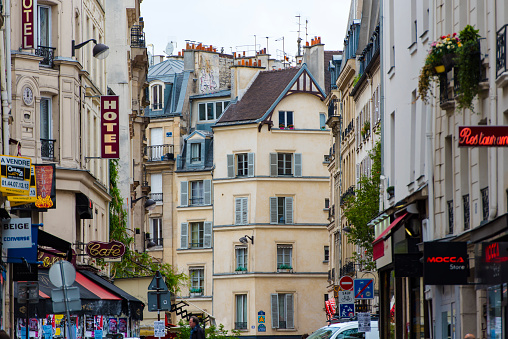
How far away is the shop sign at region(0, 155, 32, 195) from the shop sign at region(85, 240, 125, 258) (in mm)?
12404

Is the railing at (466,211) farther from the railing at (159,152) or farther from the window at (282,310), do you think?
the railing at (159,152)

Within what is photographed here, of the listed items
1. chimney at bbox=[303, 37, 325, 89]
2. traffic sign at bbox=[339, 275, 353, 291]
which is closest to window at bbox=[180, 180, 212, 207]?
chimney at bbox=[303, 37, 325, 89]

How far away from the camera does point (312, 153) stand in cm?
6994

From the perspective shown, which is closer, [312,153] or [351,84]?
[351,84]

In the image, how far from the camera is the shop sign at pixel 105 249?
33.6m

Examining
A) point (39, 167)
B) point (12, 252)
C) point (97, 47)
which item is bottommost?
point (12, 252)

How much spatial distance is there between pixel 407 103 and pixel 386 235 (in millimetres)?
3420

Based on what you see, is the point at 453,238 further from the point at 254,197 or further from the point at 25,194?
the point at 254,197

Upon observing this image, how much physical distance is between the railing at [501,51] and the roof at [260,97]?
171 feet

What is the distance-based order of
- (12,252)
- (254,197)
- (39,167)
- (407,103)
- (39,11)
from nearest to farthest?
(12,252), (407,103), (39,167), (39,11), (254,197)

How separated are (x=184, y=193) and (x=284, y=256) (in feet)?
27.8

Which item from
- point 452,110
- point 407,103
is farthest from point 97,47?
point 452,110

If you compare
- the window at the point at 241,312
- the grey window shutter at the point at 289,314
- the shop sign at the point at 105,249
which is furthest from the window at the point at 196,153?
the shop sign at the point at 105,249

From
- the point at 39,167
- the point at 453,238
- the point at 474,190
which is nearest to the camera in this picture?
the point at 474,190
